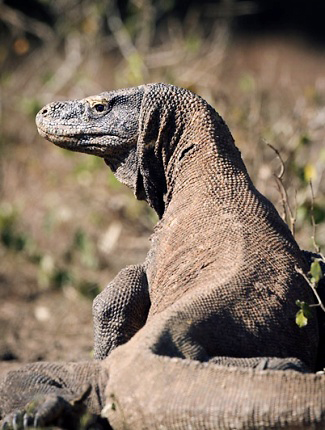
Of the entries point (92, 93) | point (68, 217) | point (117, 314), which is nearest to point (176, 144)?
point (117, 314)

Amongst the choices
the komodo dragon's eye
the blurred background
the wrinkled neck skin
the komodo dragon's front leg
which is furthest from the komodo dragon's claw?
the blurred background

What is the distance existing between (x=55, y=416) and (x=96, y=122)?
2332mm

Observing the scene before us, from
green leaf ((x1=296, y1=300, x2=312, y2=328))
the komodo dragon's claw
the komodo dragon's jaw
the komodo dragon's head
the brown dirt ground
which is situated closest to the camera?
the komodo dragon's claw

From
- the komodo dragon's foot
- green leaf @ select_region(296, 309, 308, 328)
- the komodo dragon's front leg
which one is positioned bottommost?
the komodo dragon's front leg

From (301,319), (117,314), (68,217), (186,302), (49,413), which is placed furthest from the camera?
(68,217)

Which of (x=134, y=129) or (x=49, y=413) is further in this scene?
(x=134, y=129)

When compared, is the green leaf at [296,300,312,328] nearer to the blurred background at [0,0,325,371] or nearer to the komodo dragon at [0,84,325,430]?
the komodo dragon at [0,84,325,430]

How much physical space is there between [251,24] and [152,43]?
8.28 feet

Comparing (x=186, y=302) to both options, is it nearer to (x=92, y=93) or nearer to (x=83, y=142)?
(x=83, y=142)

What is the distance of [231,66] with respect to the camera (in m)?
16.0

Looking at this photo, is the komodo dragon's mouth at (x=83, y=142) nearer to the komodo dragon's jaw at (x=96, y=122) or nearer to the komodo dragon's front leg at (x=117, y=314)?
the komodo dragon's jaw at (x=96, y=122)

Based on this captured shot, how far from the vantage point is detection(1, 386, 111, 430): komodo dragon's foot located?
12.9 ft

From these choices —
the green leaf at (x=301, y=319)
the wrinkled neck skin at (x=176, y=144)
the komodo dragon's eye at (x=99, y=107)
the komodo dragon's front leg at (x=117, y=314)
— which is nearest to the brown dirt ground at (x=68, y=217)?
the komodo dragon's front leg at (x=117, y=314)

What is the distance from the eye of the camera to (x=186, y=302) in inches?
169
